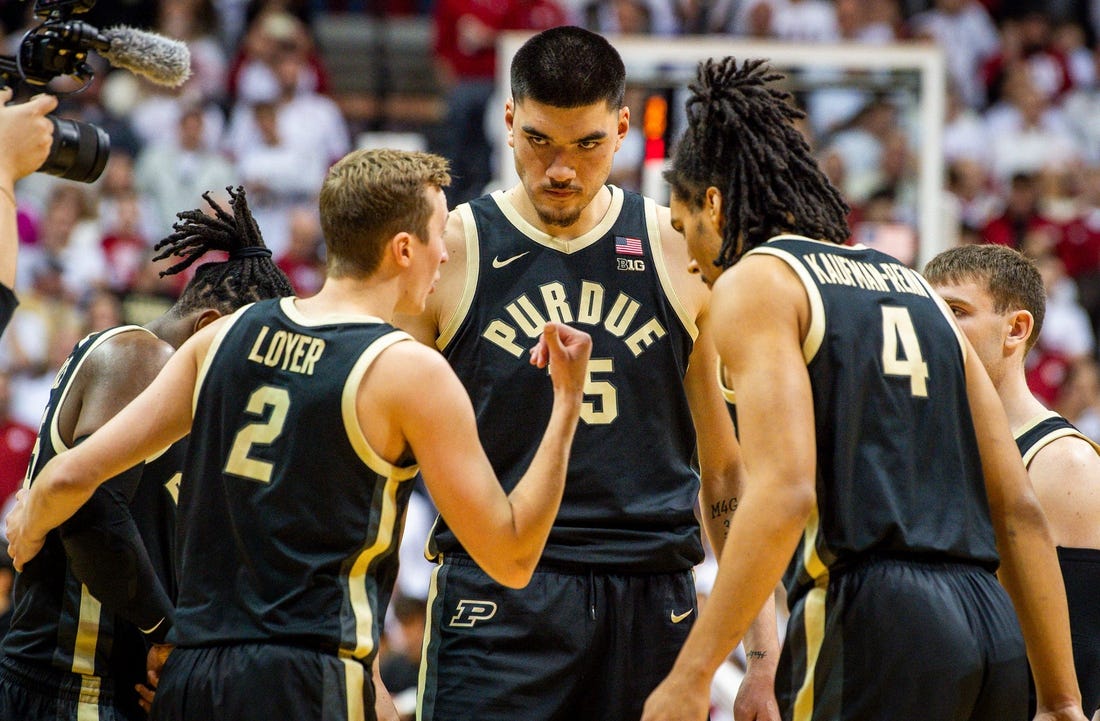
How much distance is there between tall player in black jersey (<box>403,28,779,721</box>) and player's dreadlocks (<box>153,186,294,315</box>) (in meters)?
0.54

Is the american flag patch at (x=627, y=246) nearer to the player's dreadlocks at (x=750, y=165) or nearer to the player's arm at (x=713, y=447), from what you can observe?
the player's arm at (x=713, y=447)

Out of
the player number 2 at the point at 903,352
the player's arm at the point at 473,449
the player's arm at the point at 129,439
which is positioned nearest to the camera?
the player's arm at the point at 473,449

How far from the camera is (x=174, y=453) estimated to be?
14.8ft

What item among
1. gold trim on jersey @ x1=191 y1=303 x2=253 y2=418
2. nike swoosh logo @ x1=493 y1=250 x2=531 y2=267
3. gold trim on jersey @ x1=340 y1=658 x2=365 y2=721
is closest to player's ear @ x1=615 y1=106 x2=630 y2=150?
nike swoosh logo @ x1=493 y1=250 x2=531 y2=267

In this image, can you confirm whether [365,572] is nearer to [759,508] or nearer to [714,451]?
[759,508]

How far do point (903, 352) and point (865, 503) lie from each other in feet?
1.31

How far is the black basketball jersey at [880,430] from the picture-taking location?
3438mm

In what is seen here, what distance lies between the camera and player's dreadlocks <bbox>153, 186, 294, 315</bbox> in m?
4.54

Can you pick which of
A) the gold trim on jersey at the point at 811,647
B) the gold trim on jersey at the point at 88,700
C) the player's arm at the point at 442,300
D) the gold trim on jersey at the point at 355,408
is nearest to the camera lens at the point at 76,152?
the gold trim on jersey at the point at 355,408

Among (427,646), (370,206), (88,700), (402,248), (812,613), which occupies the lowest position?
(88,700)

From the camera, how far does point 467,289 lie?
452 centimetres

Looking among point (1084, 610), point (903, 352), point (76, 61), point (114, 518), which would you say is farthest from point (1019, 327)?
point (76, 61)

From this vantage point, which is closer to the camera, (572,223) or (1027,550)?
(1027,550)

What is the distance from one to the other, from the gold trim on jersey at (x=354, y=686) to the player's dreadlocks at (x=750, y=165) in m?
1.41
